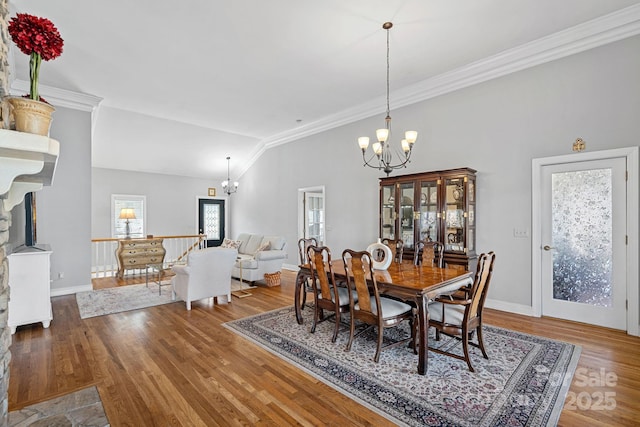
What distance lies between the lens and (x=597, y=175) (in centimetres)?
371

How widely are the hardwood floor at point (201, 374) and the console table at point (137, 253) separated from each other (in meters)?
2.79

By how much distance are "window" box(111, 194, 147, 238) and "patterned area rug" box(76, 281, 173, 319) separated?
3024 millimetres

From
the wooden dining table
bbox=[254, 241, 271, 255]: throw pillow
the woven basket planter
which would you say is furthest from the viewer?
bbox=[254, 241, 271, 255]: throw pillow

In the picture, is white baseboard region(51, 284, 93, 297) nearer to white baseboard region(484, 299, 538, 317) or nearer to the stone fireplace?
the stone fireplace

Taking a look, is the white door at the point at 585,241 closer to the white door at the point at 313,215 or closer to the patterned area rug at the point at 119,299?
the white door at the point at 313,215

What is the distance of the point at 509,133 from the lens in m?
4.32

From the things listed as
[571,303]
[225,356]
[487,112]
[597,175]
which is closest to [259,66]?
[487,112]

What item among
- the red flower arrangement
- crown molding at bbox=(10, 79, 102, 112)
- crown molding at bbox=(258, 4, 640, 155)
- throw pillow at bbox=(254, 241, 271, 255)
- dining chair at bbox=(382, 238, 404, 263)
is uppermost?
Result: crown molding at bbox=(258, 4, 640, 155)

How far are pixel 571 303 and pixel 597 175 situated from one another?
5.23ft

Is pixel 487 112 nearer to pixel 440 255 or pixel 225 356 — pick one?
pixel 440 255

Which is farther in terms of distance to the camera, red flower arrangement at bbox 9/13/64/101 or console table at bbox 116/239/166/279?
console table at bbox 116/239/166/279

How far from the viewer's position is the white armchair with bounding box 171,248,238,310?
4.49 m

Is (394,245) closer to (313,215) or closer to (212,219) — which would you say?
(313,215)

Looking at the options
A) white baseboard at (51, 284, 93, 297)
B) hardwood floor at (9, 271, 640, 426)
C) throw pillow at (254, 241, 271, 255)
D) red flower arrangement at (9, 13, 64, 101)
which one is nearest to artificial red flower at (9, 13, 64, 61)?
red flower arrangement at (9, 13, 64, 101)
